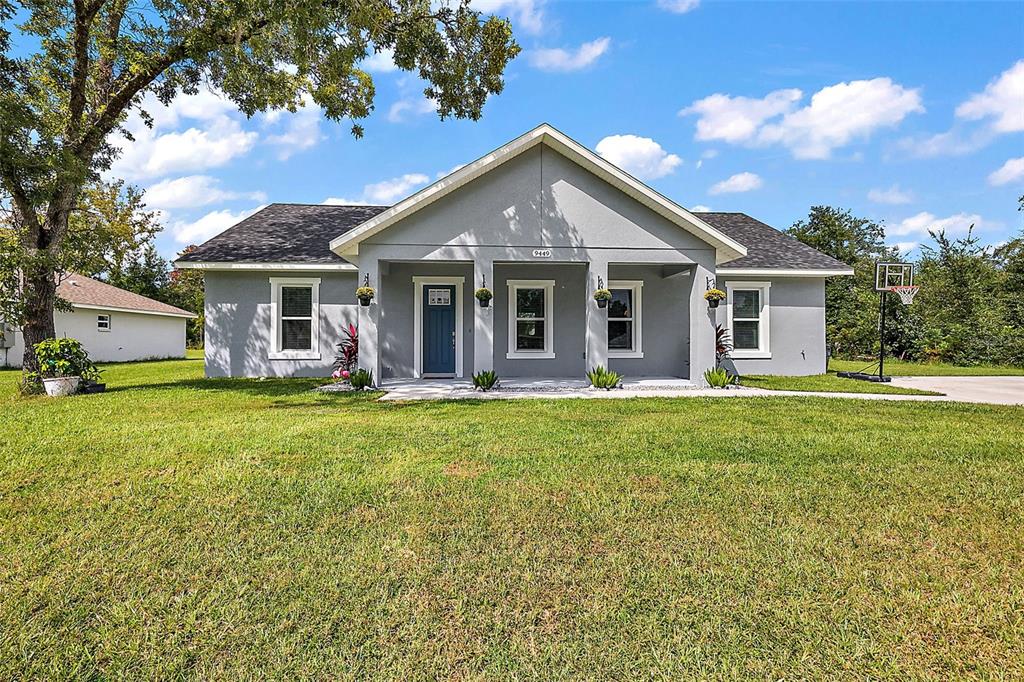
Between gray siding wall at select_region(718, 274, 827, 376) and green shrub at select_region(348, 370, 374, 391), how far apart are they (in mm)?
9810

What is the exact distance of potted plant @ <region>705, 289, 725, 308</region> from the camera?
1030 centimetres

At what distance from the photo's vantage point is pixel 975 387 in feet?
36.3

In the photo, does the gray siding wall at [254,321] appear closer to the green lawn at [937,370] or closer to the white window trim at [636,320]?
the white window trim at [636,320]

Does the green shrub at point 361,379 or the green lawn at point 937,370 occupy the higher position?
the green shrub at point 361,379

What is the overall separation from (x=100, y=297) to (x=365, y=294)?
19382mm

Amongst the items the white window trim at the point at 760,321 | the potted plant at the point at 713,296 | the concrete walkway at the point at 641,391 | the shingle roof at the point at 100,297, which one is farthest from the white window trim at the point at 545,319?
the shingle roof at the point at 100,297

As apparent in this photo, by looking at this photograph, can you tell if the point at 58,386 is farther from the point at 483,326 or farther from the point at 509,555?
the point at 509,555

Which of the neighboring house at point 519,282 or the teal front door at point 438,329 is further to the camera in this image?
the teal front door at point 438,329

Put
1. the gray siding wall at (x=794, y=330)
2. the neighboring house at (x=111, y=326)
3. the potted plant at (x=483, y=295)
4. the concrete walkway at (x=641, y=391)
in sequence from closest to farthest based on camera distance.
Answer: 1. the concrete walkway at (x=641, y=391)
2. the potted plant at (x=483, y=295)
3. the gray siding wall at (x=794, y=330)
4. the neighboring house at (x=111, y=326)

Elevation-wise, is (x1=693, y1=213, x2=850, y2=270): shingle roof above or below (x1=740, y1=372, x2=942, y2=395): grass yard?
above

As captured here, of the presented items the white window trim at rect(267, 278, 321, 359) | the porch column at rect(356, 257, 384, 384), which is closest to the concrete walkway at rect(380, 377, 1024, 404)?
the porch column at rect(356, 257, 384, 384)

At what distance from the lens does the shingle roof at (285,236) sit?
12.6m

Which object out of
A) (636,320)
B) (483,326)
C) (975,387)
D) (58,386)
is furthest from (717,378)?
(58,386)

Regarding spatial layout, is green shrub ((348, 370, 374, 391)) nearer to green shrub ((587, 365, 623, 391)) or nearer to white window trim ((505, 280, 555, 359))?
white window trim ((505, 280, 555, 359))
